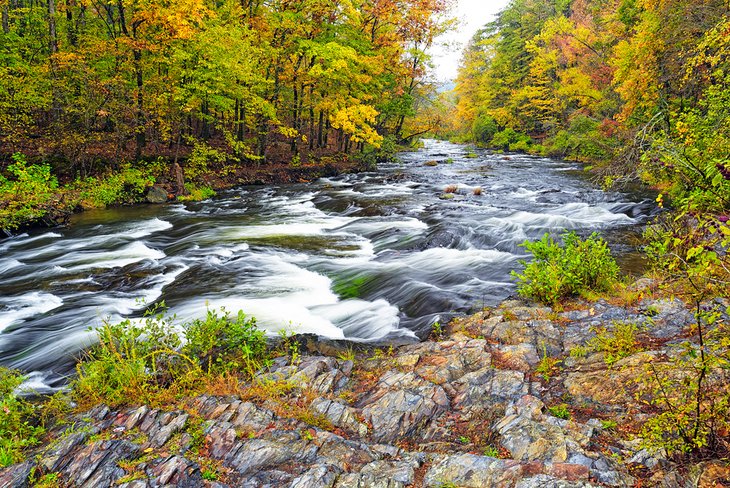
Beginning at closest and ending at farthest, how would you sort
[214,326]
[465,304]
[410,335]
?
[214,326] → [410,335] → [465,304]

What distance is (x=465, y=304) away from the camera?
7.22 meters

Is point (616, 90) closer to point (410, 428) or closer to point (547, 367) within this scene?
point (547, 367)

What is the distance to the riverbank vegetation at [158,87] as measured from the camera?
50.4 ft

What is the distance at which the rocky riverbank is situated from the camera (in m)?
3.18

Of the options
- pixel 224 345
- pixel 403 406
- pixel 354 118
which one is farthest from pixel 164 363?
pixel 354 118

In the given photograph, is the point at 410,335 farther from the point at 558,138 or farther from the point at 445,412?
the point at 558,138

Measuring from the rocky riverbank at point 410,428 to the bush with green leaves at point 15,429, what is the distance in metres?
0.13

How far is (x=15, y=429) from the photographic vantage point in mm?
4094

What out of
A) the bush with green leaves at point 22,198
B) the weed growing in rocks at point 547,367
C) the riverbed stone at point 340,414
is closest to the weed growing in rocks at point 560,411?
the weed growing in rocks at point 547,367

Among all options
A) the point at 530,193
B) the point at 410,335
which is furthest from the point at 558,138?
the point at 410,335

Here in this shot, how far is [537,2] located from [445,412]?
53.4 metres

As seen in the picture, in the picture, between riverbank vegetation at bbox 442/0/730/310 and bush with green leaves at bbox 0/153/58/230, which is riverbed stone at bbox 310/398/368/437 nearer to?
riverbank vegetation at bbox 442/0/730/310

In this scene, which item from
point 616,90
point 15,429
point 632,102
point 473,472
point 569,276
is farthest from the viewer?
point 616,90

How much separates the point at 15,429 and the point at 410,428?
3.86 meters
